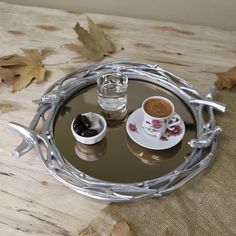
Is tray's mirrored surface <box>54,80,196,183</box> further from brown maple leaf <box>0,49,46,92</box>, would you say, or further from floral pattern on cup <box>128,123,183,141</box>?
brown maple leaf <box>0,49,46,92</box>

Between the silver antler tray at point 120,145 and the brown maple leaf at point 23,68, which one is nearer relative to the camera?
the silver antler tray at point 120,145

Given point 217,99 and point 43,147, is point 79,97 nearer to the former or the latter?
point 43,147

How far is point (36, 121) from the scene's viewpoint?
0.82 m

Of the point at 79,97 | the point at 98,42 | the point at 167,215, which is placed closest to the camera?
the point at 167,215

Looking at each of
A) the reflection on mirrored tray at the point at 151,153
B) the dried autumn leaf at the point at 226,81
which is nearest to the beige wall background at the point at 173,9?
the dried autumn leaf at the point at 226,81

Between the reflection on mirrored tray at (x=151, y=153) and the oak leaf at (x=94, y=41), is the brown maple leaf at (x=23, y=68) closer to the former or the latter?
the oak leaf at (x=94, y=41)

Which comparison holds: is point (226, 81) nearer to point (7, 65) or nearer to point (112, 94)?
point (112, 94)

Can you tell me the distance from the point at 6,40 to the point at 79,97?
37cm

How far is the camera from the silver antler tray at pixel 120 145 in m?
0.71

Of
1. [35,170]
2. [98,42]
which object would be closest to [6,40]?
[98,42]

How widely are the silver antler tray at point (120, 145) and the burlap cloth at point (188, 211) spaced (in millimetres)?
24

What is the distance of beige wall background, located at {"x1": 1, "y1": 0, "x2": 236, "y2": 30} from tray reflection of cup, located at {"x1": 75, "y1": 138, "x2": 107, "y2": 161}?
65cm

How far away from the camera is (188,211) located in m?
0.69

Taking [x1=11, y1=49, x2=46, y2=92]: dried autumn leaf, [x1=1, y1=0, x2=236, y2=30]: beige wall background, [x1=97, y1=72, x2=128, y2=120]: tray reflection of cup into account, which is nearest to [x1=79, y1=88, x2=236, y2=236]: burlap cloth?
[x1=97, y1=72, x2=128, y2=120]: tray reflection of cup
